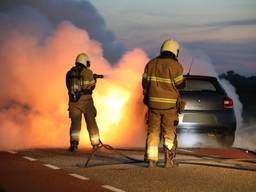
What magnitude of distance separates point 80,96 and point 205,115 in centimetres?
250

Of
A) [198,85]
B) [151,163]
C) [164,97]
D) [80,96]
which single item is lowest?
[151,163]

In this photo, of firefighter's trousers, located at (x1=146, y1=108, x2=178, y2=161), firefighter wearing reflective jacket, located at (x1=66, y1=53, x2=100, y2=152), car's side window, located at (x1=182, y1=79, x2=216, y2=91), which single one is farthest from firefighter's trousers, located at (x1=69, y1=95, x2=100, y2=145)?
firefighter's trousers, located at (x1=146, y1=108, x2=178, y2=161)

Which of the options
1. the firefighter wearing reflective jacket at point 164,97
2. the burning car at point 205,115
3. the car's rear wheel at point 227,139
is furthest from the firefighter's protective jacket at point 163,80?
the car's rear wheel at point 227,139

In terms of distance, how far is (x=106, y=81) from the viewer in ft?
59.4

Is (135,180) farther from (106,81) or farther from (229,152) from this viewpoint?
(106,81)

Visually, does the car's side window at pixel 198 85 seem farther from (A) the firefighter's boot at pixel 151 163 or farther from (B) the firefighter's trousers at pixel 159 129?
(A) the firefighter's boot at pixel 151 163

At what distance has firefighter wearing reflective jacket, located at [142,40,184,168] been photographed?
1138cm

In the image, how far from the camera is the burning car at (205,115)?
47.9 ft

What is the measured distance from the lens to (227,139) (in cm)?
→ 1496

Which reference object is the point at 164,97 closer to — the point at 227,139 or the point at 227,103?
the point at 227,103

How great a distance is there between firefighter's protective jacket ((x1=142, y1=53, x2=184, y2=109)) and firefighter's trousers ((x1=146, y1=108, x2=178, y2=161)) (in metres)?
0.11

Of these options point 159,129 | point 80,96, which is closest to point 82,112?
point 80,96

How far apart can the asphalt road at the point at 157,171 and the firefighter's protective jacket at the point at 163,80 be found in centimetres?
102

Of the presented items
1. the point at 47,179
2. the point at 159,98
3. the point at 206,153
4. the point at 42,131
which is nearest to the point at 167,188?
the point at 47,179
